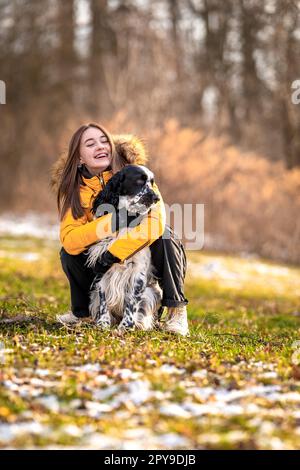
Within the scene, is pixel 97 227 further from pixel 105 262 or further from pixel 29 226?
pixel 29 226

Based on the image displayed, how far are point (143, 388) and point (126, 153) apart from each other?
8.18 feet

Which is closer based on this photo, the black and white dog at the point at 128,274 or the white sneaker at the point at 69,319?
the black and white dog at the point at 128,274

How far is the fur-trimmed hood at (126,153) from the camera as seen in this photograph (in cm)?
582

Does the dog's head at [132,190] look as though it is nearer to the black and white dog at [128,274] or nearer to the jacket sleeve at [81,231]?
the black and white dog at [128,274]

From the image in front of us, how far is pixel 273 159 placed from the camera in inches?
1124

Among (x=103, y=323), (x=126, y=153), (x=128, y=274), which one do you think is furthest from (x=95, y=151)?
(x=103, y=323)

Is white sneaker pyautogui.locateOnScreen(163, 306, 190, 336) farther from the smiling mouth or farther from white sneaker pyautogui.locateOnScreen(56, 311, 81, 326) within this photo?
the smiling mouth

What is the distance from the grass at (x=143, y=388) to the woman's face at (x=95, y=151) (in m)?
1.40

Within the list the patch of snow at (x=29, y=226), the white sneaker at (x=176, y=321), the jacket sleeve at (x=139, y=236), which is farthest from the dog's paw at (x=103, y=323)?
the patch of snow at (x=29, y=226)

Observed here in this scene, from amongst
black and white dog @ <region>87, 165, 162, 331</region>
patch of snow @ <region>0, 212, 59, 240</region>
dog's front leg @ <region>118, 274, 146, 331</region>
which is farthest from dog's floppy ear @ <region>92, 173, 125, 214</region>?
patch of snow @ <region>0, 212, 59, 240</region>

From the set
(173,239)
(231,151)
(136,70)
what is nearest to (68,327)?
(173,239)

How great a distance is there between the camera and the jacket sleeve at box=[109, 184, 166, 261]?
209 inches
